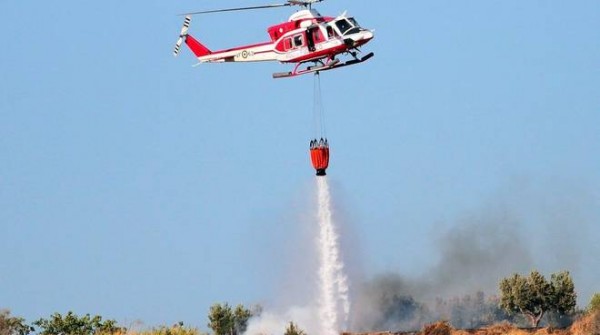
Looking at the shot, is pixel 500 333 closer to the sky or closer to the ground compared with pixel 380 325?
closer to the ground

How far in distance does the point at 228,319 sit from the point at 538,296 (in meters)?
24.7

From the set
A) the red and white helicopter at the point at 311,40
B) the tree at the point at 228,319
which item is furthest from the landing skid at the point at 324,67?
the tree at the point at 228,319

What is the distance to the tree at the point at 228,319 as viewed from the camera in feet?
425

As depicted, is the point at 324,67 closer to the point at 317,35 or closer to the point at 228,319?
the point at 317,35

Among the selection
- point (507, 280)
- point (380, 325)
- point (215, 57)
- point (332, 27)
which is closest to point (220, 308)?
point (380, 325)

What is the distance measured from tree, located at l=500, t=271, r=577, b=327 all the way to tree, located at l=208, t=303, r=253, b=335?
69.6ft

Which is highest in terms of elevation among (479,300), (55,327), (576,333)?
(479,300)

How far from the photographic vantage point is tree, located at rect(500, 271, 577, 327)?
431 feet

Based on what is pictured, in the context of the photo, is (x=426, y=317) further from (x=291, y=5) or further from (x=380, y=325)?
(x=291, y=5)

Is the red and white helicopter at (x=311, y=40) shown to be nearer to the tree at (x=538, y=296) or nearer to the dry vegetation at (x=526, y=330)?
the dry vegetation at (x=526, y=330)

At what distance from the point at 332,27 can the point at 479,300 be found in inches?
2326

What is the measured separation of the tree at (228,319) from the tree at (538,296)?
69.6 feet

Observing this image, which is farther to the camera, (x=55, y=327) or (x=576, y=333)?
(x=55, y=327)

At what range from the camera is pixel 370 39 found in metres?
91.4
